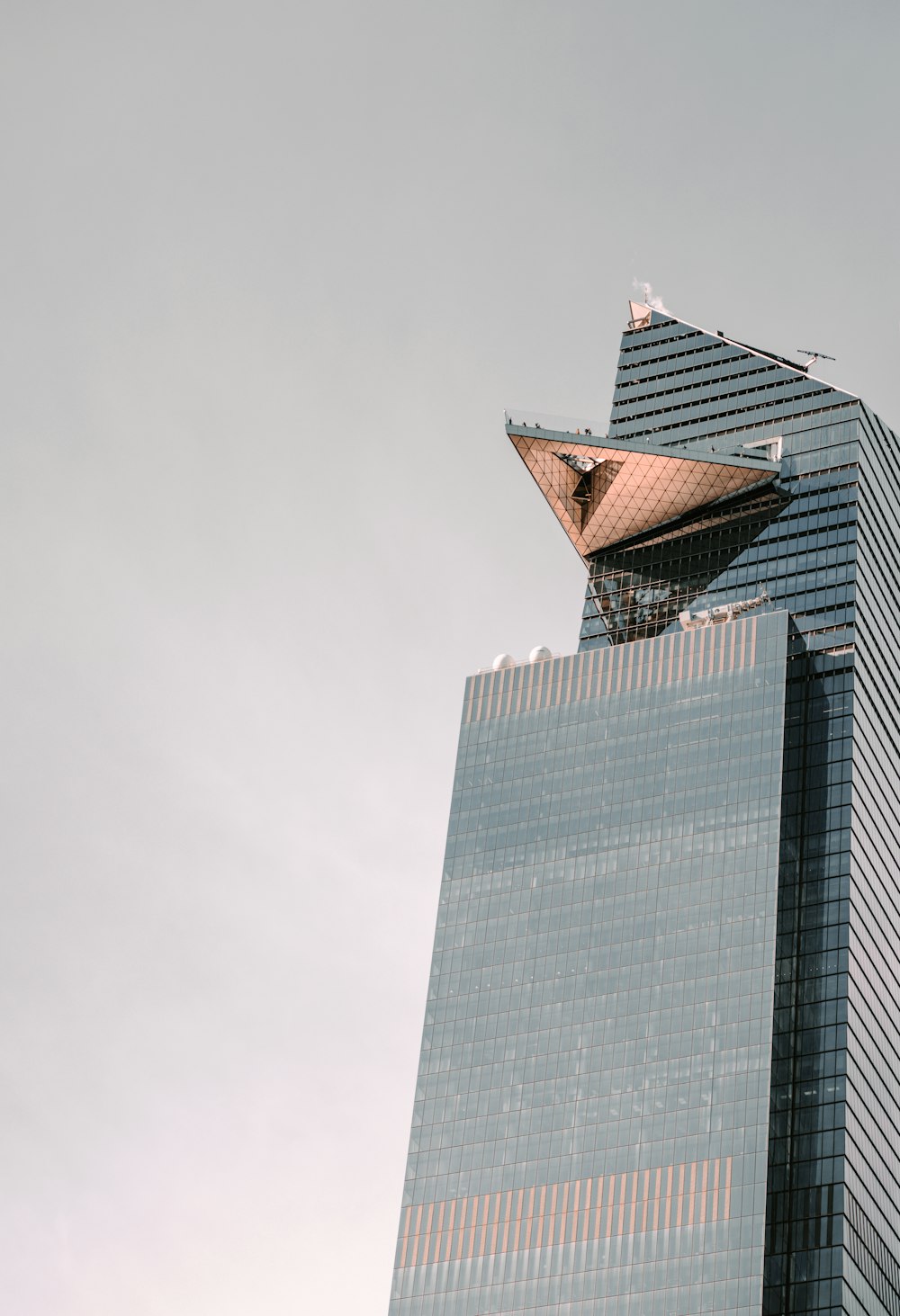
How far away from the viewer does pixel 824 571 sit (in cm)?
18712

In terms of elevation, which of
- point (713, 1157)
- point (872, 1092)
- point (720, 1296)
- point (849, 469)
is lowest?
point (720, 1296)

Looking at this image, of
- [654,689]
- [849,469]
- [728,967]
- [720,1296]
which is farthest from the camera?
[849,469]

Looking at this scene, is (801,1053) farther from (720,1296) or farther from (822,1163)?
(720,1296)

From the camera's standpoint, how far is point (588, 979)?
167 m

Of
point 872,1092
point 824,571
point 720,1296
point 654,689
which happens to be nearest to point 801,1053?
point 872,1092

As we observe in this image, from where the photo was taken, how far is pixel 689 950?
162750mm

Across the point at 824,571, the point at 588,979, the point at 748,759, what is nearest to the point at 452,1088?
the point at 588,979

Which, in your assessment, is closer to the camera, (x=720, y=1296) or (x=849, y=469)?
(x=720, y=1296)

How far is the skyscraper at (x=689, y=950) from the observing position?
153 meters

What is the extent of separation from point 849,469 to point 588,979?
5487 cm

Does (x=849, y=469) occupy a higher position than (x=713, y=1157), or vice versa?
(x=849, y=469)

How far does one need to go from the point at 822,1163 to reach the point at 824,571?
179 feet

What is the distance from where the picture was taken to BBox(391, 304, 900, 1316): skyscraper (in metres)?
153

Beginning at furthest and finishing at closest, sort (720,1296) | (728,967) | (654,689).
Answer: (654,689), (728,967), (720,1296)
